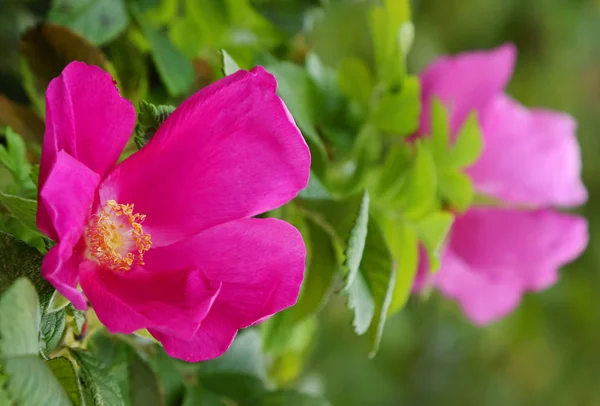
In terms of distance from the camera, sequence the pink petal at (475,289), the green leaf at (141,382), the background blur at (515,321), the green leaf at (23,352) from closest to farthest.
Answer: the green leaf at (23,352), the green leaf at (141,382), the pink petal at (475,289), the background blur at (515,321)

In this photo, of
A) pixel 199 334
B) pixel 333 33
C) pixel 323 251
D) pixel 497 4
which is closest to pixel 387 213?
pixel 323 251

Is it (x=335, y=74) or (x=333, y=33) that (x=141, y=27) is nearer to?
(x=335, y=74)

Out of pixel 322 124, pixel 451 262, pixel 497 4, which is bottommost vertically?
pixel 497 4

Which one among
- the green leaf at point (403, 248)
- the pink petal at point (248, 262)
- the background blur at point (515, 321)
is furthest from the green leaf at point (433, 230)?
the background blur at point (515, 321)

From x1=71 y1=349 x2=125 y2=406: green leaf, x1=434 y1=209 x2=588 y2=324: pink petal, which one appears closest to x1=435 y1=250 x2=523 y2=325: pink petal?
x1=434 y1=209 x2=588 y2=324: pink petal

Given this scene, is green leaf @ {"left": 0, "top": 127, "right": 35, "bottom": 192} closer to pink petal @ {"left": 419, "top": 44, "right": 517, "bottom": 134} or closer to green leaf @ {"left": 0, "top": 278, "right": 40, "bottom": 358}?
green leaf @ {"left": 0, "top": 278, "right": 40, "bottom": 358}

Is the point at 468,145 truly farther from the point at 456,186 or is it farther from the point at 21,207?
the point at 21,207

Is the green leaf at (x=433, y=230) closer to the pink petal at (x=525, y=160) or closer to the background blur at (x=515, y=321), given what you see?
the pink petal at (x=525, y=160)
